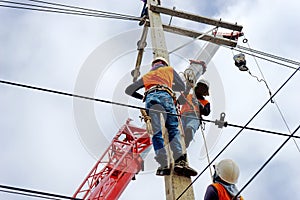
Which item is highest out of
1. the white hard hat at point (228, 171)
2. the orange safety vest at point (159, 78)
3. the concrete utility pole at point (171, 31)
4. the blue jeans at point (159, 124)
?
the concrete utility pole at point (171, 31)

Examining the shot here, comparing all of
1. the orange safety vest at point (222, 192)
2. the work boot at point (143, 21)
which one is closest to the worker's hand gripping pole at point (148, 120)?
the orange safety vest at point (222, 192)

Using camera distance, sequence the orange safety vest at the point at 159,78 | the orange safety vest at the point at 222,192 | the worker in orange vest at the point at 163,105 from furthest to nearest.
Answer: the orange safety vest at the point at 159,78
the worker in orange vest at the point at 163,105
the orange safety vest at the point at 222,192

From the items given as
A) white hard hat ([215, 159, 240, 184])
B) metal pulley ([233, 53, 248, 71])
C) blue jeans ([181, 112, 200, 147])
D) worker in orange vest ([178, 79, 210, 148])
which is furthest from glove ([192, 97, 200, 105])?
metal pulley ([233, 53, 248, 71])

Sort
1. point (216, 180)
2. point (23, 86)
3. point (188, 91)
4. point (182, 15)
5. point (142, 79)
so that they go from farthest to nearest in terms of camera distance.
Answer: point (182, 15) < point (188, 91) < point (142, 79) < point (216, 180) < point (23, 86)

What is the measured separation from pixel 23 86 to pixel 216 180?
1.70m

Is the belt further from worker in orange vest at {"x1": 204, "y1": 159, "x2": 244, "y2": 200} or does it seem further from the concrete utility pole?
worker in orange vest at {"x1": 204, "y1": 159, "x2": 244, "y2": 200}

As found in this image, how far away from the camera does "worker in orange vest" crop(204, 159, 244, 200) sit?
339 centimetres

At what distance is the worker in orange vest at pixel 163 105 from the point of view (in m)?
3.79

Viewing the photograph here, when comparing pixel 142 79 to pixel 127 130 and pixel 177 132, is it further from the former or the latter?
pixel 127 130

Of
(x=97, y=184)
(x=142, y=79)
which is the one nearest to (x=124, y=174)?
(x=97, y=184)

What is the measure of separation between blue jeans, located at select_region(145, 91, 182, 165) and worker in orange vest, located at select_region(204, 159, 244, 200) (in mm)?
404

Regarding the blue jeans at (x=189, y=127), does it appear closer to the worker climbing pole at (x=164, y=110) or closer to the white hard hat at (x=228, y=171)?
the worker climbing pole at (x=164, y=110)

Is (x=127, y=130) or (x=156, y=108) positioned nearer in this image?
(x=156, y=108)

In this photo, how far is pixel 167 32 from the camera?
5.60m
